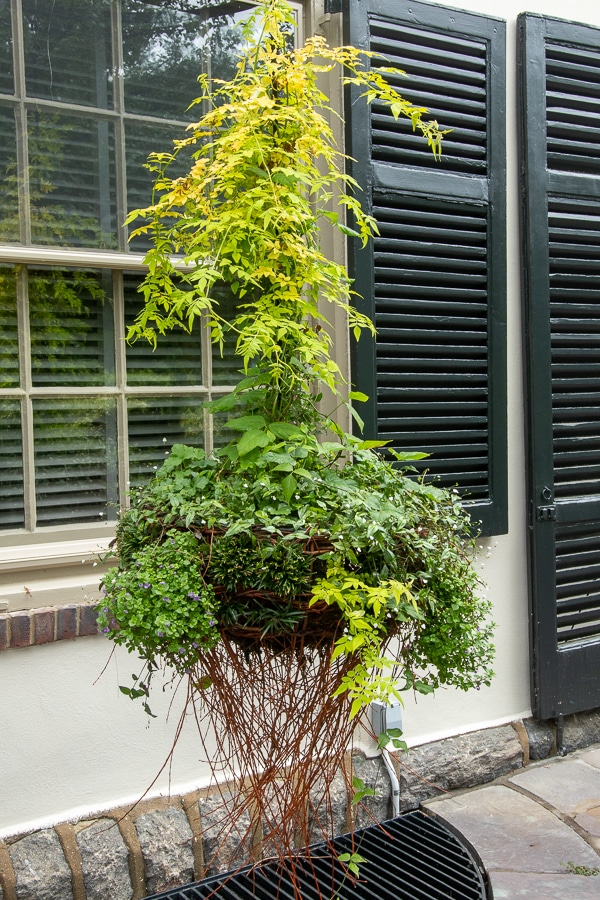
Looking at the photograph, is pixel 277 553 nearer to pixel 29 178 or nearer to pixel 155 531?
pixel 155 531

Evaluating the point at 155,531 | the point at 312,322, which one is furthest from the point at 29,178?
the point at 155,531

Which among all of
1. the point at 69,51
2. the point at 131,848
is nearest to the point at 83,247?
the point at 69,51

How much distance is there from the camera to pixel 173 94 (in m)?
3.22

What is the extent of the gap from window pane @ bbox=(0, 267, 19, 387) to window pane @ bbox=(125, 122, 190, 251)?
441 mm

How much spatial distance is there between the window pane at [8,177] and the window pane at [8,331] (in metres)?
0.13

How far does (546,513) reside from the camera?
4.02 meters

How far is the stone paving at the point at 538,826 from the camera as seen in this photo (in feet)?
10.1

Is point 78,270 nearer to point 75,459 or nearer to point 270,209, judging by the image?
Answer: point 75,459

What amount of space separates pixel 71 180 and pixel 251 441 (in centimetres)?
142

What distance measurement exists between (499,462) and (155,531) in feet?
7.08

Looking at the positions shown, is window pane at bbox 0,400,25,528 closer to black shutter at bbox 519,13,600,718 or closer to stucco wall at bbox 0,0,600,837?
stucco wall at bbox 0,0,600,837

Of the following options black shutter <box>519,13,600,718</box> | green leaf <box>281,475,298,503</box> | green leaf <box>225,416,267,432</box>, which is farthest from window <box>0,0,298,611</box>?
black shutter <box>519,13,600,718</box>

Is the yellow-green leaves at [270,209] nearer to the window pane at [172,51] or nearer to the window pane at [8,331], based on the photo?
the window pane at [8,331]

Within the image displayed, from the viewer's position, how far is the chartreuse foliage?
1924 mm
